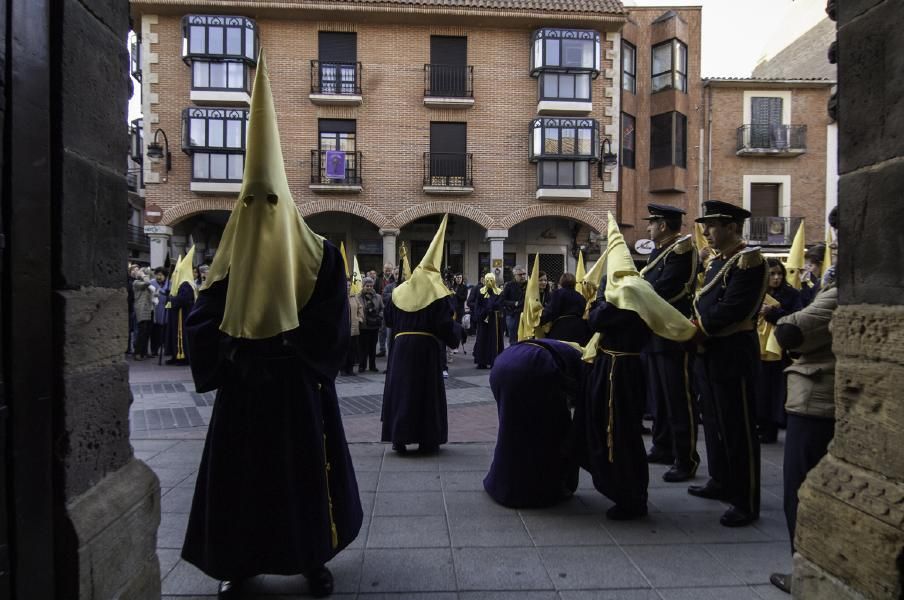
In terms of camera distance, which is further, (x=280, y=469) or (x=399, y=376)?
(x=399, y=376)

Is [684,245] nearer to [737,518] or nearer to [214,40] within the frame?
[737,518]

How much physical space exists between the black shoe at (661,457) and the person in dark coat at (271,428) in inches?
134

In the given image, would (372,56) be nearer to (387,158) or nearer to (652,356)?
(387,158)

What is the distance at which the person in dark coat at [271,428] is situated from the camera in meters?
2.82

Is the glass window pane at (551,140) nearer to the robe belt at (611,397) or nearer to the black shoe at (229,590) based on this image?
the robe belt at (611,397)

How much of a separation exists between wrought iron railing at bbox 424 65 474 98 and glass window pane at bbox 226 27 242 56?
20.1 feet

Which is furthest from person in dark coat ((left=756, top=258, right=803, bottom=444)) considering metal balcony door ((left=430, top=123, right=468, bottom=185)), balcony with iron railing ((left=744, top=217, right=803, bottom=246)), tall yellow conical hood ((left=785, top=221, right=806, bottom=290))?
balcony with iron railing ((left=744, top=217, right=803, bottom=246))

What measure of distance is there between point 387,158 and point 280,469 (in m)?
18.9

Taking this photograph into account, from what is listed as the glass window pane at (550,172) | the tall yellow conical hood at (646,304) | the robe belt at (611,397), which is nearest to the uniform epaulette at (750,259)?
the tall yellow conical hood at (646,304)

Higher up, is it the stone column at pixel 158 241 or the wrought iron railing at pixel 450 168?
the wrought iron railing at pixel 450 168

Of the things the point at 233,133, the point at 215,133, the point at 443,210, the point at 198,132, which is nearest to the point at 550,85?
the point at 443,210

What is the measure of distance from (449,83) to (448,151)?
2340 millimetres

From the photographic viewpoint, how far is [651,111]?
77.9ft

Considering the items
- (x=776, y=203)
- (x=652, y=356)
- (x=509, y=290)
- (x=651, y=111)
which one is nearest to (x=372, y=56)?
(x=651, y=111)
